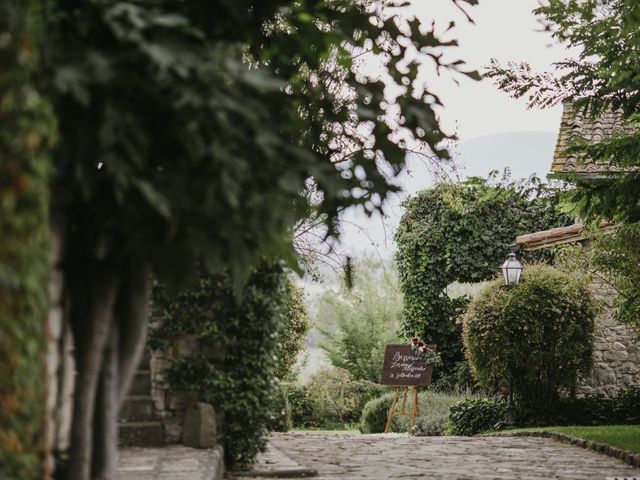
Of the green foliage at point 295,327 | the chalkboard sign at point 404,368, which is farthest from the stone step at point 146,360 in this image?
the chalkboard sign at point 404,368

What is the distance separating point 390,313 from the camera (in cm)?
2966

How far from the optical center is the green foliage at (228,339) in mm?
7102

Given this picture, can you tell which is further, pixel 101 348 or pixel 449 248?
pixel 449 248

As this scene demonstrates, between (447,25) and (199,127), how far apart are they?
8.27ft

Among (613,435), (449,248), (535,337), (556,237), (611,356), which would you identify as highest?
(449,248)

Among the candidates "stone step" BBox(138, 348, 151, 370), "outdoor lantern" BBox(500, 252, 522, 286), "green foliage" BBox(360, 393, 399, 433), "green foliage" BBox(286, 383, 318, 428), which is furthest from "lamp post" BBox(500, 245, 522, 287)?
"green foliage" BBox(286, 383, 318, 428)

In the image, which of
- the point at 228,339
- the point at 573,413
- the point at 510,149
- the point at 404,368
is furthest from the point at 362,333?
the point at 510,149

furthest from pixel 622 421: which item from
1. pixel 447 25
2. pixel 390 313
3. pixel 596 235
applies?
pixel 390 313

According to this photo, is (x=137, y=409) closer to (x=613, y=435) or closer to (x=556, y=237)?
(x=613, y=435)

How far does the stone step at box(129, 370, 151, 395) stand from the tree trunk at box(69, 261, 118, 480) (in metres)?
3.30

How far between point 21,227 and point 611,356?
1389cm

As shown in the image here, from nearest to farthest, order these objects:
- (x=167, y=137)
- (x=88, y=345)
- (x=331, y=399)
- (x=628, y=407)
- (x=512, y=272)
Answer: (x=167, y=137), (x=88, y=345), (x=512, y=272), (x=628, y=407), (x=331, y=399)

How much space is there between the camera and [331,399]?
22297mm

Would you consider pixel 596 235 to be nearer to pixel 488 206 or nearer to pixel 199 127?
pixel 488 206
